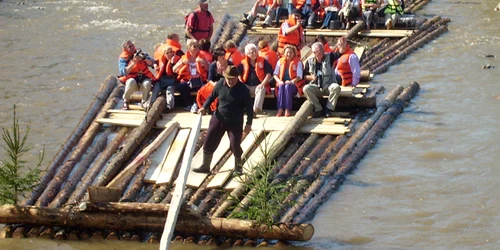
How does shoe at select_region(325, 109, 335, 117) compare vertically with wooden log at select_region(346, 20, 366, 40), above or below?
below

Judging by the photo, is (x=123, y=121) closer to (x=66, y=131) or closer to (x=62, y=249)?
(x=66, y=131)

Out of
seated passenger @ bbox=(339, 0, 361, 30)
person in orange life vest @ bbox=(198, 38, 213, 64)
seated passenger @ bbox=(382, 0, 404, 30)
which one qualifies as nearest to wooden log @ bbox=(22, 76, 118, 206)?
person in orange life vest @ bbox=(198, 38, 213, 64)

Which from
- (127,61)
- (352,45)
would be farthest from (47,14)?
(127,61)

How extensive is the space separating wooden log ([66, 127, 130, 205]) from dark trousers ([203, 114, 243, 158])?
67.4 inches

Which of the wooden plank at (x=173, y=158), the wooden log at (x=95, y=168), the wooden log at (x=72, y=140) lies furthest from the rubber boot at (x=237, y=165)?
the wooden log at (x=72, y=140)

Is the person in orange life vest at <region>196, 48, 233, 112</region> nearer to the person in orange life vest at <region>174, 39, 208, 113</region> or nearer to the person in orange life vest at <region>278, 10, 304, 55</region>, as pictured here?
the person in orange life vest at <region>174, 39, 208, 113</region>

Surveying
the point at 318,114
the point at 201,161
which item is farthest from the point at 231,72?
the point at 318,114

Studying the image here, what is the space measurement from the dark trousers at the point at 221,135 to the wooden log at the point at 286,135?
0.44 m

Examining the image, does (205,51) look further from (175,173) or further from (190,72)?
(175,173)

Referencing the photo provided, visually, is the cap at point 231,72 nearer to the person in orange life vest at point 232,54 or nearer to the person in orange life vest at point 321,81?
the person in orange life vest at point 321,81

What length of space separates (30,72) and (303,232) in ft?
39.2

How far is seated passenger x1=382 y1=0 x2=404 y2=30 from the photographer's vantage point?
22906 mm

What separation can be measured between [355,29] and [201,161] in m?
8.78

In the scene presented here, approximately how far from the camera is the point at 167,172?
1434 cm
